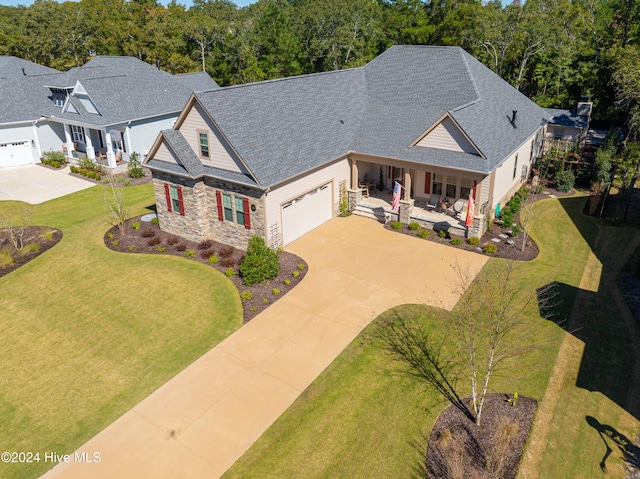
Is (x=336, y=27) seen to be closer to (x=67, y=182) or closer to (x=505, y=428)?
(x=67, y=182)

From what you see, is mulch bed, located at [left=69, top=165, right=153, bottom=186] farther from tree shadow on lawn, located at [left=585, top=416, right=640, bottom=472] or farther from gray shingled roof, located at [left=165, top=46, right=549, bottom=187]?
tree shadow on lawn, located at [left=585, top=416, right=640, bottom=472]

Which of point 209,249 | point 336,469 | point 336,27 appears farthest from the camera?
point 336,27

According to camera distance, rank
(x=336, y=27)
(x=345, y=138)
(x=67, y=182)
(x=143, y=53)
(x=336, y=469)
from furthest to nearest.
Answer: (x=143, y=53)
(x=336, y=27)
(x=67, y=182)
(x=345, y=138)
(x=336, y=469)

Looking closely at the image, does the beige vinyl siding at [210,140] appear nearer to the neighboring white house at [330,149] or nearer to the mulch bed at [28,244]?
the neighboring white house at [330,149]

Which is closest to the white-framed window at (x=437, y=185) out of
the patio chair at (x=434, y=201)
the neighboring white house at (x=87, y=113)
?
the patio chair at (x=434, y=201)

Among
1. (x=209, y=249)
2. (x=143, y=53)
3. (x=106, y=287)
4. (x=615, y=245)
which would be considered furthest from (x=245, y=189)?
(x=143, y=53)

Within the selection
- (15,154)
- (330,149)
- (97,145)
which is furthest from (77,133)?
(330,149)

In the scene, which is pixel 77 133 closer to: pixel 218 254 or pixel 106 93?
pixel 106 93
